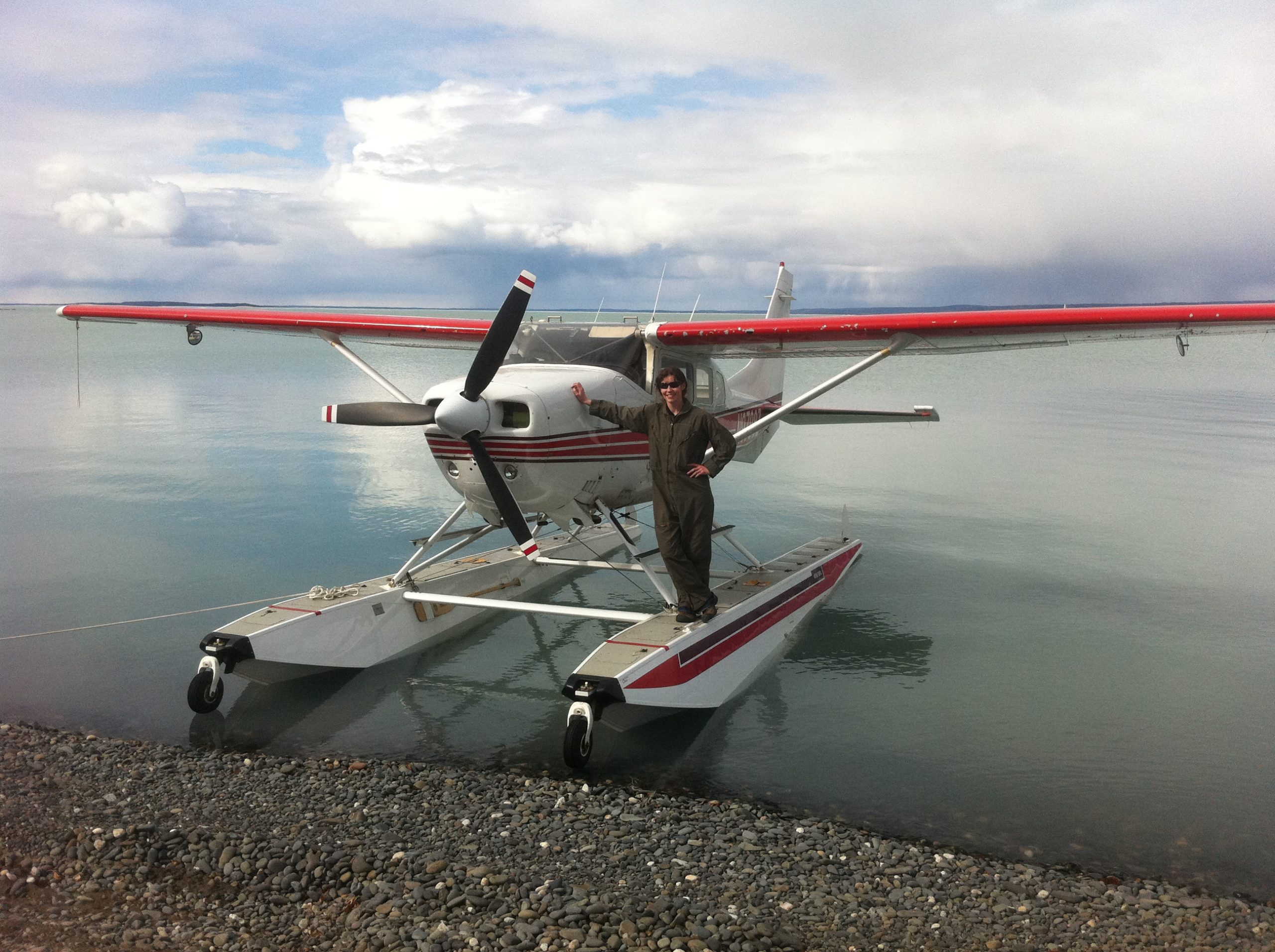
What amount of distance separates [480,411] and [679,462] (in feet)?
4.08

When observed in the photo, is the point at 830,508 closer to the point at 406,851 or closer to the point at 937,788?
Answer: the point at 937,788

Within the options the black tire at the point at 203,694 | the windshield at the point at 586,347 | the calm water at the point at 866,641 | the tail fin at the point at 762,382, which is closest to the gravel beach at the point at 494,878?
the calm water at the point at 866,641

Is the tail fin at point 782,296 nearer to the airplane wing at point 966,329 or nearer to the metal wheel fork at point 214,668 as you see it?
the airplane wing at point 966,329

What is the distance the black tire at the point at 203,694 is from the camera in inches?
224

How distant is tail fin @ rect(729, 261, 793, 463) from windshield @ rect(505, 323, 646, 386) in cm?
204

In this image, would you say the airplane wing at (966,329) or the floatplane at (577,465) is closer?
the floatplane at (577,465)

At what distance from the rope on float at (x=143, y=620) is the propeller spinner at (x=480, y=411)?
1.95 m

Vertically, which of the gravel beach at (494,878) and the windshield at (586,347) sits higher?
the windshield at (586,347)

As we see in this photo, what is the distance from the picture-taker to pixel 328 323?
7.76m

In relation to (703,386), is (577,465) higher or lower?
lower

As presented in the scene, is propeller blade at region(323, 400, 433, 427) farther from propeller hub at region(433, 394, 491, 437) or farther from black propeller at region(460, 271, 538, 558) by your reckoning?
black propeller at region(460, 271, 538, 558)

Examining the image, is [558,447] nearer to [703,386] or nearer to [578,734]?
[578,734]

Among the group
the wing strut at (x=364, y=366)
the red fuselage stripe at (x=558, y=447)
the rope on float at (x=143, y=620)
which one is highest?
the wing strut at (x=364, y=366)

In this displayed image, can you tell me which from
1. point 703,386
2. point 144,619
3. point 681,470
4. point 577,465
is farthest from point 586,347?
point 144,619
